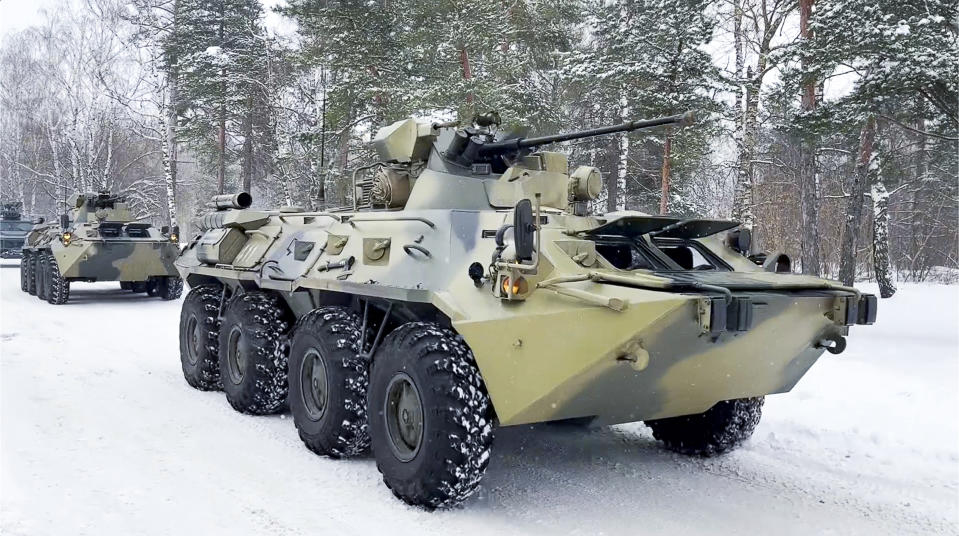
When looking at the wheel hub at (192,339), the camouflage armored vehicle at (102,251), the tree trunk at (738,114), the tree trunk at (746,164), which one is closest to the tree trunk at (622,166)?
the tree trunk at (738,114)

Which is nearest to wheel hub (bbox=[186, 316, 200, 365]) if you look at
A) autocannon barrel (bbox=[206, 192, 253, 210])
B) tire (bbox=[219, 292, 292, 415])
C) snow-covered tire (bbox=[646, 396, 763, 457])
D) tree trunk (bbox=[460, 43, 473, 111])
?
tire (bbox=[219, 292, 292, 415])

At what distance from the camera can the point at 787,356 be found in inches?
180

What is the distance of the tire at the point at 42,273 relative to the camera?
15623mm

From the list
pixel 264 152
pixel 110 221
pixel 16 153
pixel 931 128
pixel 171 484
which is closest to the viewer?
pixel 171 484

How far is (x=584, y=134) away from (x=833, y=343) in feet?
6.22

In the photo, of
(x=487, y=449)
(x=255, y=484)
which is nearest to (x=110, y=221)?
(x=255, y=484)

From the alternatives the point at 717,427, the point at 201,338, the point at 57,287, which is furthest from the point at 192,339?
the point at 57,287

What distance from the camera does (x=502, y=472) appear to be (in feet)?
17.3

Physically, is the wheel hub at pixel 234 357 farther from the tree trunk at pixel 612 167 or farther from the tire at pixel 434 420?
the tree trunk at pixel 612 167

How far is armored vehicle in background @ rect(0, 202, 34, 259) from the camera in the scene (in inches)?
1059

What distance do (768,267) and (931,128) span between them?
6.64m

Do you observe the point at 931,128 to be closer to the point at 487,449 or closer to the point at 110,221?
the point at 487,449

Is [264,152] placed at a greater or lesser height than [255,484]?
greater

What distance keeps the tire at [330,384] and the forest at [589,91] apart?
2.49 meters
